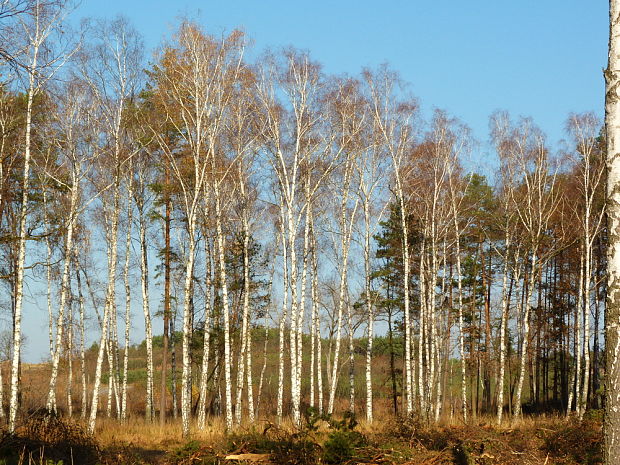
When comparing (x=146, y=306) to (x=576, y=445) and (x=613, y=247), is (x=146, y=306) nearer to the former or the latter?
(x=576, y=445)

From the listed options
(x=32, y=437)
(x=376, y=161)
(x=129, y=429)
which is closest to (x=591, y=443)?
(x=32, y=437)

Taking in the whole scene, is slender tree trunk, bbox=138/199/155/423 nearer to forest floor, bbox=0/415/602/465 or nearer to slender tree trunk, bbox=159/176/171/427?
slender tree trunk, bbox=159/176/171/427

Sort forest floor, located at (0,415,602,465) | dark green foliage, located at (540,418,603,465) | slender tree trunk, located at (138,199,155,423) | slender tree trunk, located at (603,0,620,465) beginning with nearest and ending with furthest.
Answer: slender tree trunk, located at (603,0,620,465), forest floor, located at (0,415,602,465), dark green foliage, located at (540,418,603,465), slender tree trunk, located at (138,199,155,423)

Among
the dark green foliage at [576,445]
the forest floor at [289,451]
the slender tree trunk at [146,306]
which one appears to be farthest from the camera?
the slender tree trunk at [146,306]

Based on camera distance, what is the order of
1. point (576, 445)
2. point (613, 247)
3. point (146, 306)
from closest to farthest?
point (613, 247) → point (576, 445) → point (146, 306)

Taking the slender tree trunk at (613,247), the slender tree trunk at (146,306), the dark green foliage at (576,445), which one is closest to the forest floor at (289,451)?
the dark green foliage at (576,445)

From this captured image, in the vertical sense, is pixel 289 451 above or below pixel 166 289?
below

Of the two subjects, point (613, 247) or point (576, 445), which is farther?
point (576, 445)

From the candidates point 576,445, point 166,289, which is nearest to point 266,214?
point 166,289

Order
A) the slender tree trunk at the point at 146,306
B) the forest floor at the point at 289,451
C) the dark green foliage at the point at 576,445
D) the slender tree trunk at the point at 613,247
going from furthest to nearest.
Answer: the slender tree trunk at the point at 146,306, the dark green foliage at the point at 576,445, the forest floor at the point at 289,451, the slender tree trunk at the point at 613,247

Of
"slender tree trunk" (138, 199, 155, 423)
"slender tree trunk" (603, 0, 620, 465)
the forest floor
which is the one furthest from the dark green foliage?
"slender tree trunk" (138, 199, 155, 423)

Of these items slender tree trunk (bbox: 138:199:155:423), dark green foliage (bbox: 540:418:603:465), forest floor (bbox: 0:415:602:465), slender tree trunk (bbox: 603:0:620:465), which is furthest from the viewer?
slender tree trunk (bbox: 138:199:155:423)

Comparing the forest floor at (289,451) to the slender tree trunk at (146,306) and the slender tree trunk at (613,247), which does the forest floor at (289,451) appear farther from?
the slender tree trunk at (146,306)

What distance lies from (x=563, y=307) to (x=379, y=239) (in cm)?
955
